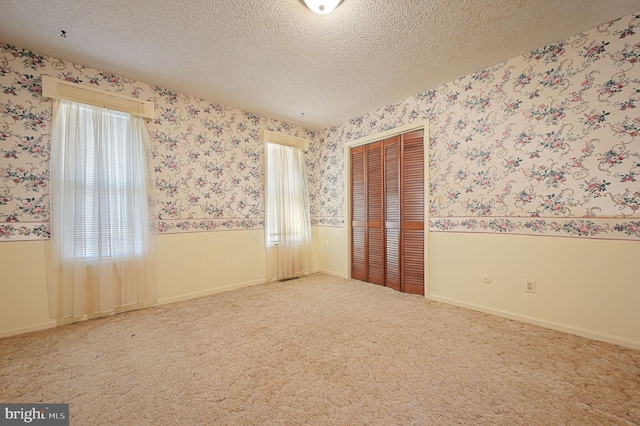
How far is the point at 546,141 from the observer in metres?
2.32

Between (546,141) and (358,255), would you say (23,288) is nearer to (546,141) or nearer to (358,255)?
(358,255)

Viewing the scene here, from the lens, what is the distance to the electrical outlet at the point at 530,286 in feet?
7.84

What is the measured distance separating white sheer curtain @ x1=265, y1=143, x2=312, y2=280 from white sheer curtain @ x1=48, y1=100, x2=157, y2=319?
1.56m

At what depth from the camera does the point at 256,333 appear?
7.45 ft

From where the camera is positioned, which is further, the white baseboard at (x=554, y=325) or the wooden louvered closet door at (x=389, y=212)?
the wooden louvered closet door at (x=389, y=212)

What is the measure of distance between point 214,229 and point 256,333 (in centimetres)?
166

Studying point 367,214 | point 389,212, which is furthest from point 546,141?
point 367,214

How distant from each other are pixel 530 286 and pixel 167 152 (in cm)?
405

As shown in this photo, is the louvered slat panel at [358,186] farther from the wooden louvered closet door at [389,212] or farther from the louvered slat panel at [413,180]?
the louvered slat panel at [413,180]

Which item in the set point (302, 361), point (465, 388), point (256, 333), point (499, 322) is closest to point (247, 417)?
point (302, 361)

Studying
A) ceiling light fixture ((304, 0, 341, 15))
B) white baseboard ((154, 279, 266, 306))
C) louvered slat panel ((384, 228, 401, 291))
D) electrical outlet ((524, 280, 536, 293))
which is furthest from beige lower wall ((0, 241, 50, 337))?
electrical outlet ((524, 280, 536, 293))

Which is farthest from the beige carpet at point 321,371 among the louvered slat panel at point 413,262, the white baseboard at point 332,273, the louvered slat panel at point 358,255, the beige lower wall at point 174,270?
the white baseboard at point 332,273

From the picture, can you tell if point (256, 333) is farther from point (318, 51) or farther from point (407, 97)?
point (407, 97)

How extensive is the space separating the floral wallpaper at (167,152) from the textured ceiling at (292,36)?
0.57ft
